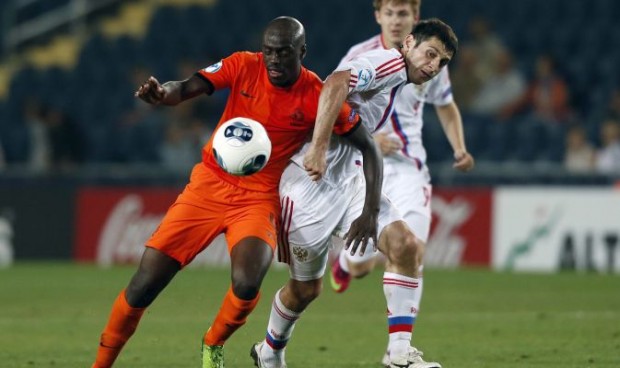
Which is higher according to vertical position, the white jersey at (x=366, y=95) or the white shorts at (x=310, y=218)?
the white jersey at (x=366, y=95)

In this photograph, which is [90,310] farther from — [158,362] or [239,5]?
[239,5]

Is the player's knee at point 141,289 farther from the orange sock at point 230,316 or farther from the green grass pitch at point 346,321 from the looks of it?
the green grass pitch at point 346,321

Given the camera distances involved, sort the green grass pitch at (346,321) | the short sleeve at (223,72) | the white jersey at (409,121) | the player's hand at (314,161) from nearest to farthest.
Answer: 1. the player's hand at (314,161)
2. the short sleeve at (223,72)
3. the green grass pitch at (346,321)
4. the white jersey at (409,121)

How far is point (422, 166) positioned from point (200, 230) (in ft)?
8.18

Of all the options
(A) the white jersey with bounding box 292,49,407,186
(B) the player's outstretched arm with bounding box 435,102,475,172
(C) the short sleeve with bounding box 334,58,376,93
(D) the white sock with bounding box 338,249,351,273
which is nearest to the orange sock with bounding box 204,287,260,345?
(A) the white jersey with bounding box 292,49,407,186

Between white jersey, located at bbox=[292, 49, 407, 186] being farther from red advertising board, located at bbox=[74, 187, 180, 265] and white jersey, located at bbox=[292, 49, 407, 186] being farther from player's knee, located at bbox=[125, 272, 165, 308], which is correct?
red advertising board, located at bbox=[74, 187, 180, 265]

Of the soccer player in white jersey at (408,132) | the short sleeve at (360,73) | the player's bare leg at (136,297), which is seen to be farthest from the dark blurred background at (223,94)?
the player's bare leg at (136,297)

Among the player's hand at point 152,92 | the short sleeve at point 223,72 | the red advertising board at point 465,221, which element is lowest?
the player's hand at point 152,92

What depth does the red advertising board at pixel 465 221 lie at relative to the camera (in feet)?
50.6

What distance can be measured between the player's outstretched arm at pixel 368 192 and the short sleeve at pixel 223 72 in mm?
698

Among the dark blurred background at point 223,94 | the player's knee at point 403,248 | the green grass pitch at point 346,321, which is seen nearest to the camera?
the player's knee at point 403,248

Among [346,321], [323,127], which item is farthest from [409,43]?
[346,321]

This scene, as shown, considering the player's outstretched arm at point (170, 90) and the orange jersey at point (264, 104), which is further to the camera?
the orange jersey at point (264, 104)

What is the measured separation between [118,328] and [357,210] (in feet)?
5.10
